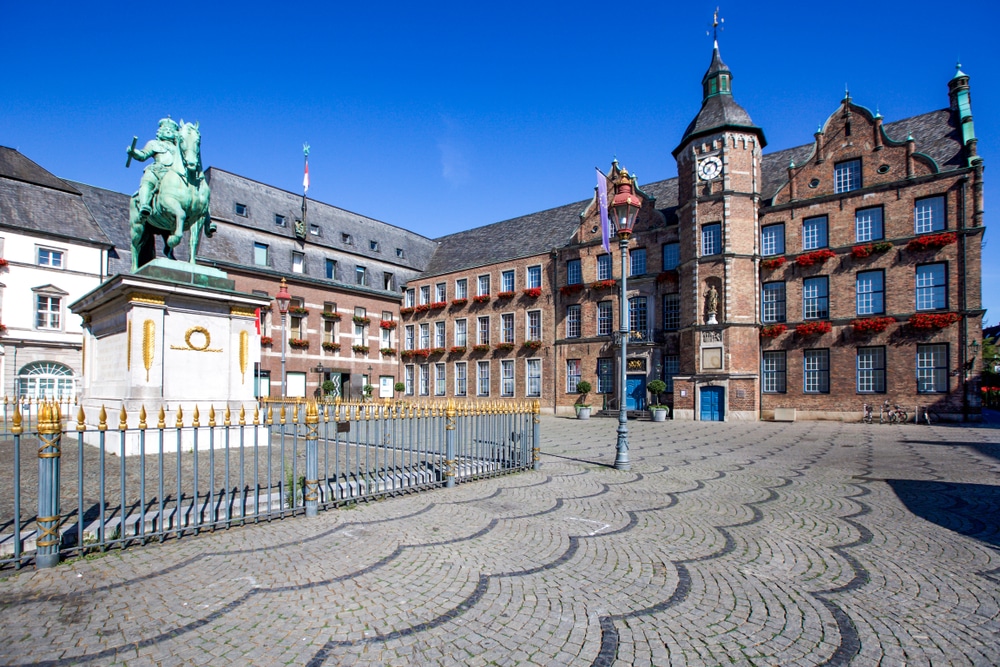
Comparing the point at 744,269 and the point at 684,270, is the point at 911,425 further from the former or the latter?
the point at 684,270

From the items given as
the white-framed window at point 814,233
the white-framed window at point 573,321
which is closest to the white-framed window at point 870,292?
the white-framed window at point 814,233

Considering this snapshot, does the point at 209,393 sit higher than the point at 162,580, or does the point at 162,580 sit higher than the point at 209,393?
the point at 209,393

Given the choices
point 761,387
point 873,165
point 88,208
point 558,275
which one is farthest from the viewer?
point 558,275

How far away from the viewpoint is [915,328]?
2405 centimetres

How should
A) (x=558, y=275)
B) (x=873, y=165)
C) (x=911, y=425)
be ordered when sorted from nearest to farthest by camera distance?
(x=911, y=425) < (x=873, y=165) < (x=558, y=275)

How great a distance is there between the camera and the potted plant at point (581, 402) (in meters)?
30.0

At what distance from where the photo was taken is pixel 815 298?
2667 centimetres

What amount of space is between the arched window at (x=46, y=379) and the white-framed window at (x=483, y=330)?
77.7 feet

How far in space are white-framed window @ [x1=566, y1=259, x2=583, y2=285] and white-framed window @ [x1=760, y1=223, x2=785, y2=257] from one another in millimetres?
10515

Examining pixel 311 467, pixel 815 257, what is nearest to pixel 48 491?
pixel 311 467

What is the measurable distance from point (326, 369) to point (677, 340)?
23.1 meters

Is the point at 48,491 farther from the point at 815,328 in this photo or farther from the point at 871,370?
the point at 871,370

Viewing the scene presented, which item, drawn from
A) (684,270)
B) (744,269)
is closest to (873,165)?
(744,269)

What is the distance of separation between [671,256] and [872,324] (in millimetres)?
10347
